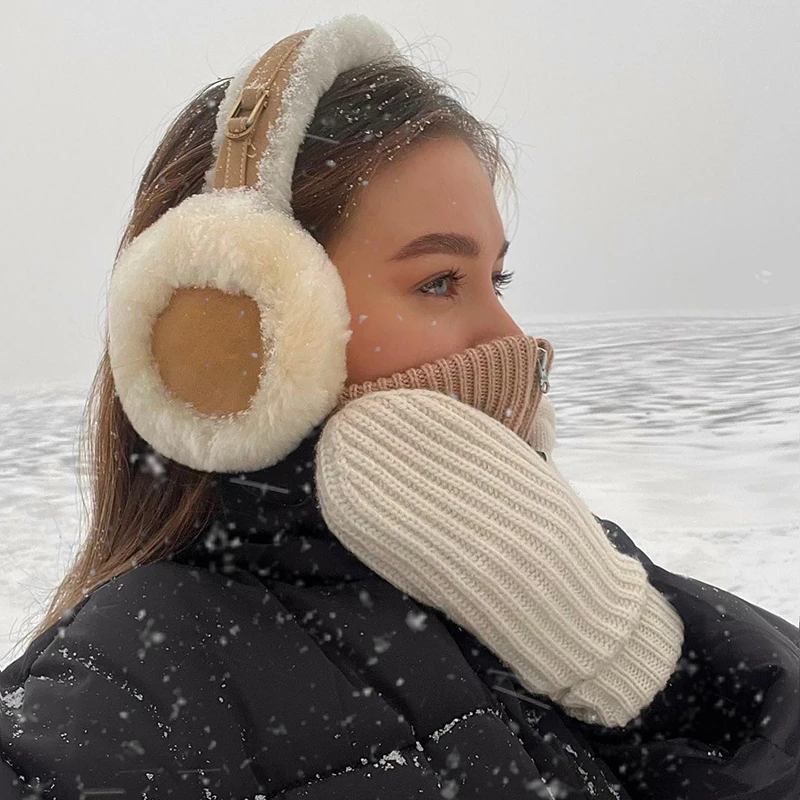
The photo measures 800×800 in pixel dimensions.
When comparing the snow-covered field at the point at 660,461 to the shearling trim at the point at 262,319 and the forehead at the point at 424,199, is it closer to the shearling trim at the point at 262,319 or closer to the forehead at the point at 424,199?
the shearling trim at the point at 262,319

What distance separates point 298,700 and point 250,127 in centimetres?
71

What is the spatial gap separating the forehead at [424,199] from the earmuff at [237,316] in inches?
3.9

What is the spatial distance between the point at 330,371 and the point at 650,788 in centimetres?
73

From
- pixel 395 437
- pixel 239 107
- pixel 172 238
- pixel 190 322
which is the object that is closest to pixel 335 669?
pixel 395 437

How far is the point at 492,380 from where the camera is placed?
1064 millimetres

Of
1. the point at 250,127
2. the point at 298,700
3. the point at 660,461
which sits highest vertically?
the point at 250,127

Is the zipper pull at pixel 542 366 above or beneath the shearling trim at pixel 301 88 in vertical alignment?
beneath

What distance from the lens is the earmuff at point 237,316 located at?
3.15ft

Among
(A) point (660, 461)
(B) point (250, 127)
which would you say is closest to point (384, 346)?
(B) point (250, 127)

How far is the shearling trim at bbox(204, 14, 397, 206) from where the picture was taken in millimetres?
1034

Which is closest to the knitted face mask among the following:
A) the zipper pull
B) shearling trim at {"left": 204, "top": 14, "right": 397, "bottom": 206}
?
the zipper pull

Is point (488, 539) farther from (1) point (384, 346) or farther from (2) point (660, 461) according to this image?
(2) point (660, 461)

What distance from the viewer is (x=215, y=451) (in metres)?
0.98

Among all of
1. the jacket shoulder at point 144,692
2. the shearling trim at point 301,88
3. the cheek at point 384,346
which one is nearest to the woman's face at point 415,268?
the cheek at point 384,346
